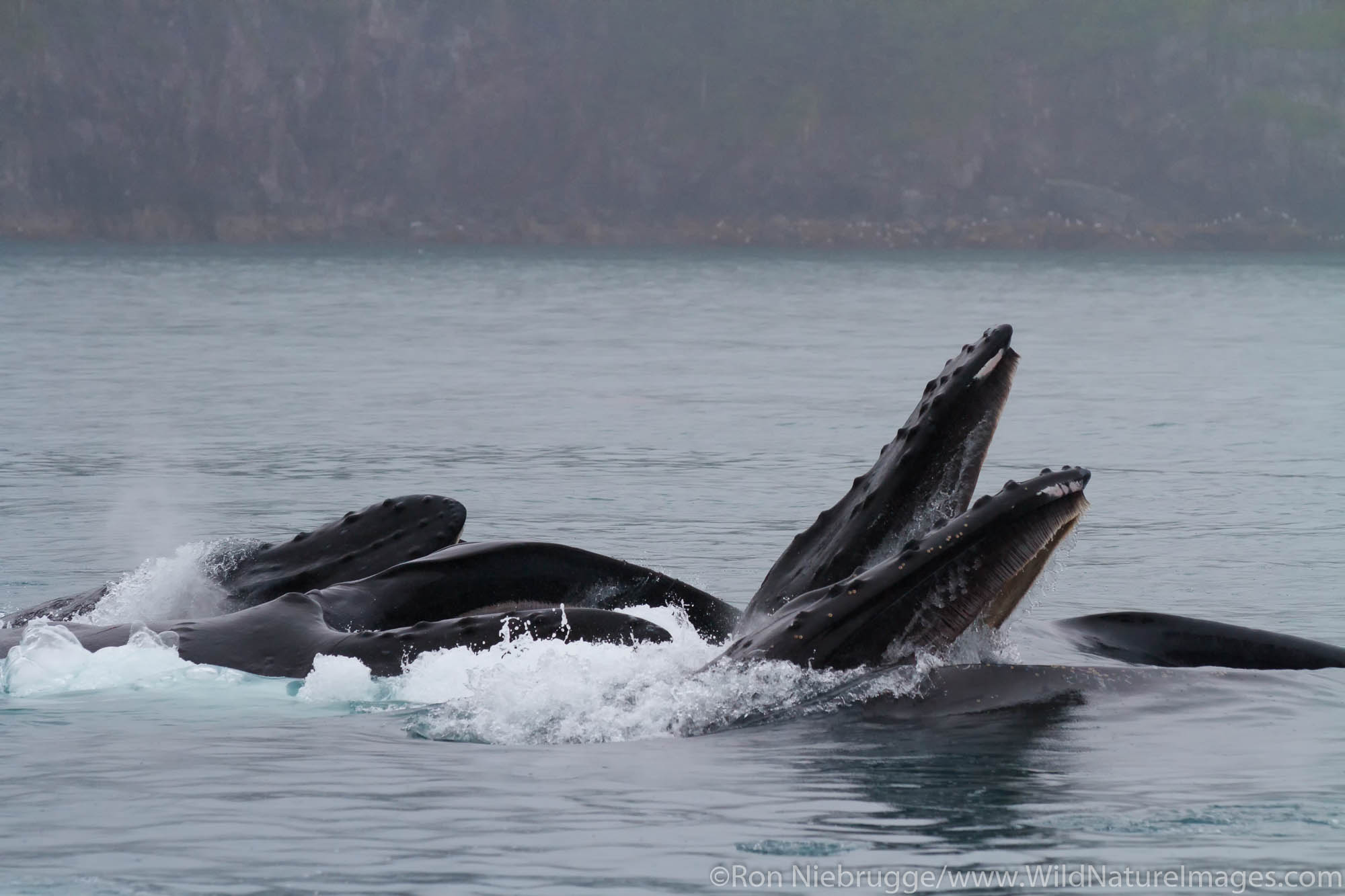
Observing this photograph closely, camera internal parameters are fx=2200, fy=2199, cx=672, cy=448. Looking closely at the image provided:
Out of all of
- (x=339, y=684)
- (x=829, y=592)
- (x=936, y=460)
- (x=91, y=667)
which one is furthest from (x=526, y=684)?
(x=91, y=667)

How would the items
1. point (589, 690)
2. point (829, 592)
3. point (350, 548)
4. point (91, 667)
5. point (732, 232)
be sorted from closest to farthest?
point (829, 592) < point (589, 690) < point (91, 667) < point (350, 548) < point (732, 232)

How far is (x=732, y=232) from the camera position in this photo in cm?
17250

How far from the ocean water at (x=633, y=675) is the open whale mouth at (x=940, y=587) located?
188 mm

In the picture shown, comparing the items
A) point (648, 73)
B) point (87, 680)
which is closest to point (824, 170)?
point (648, 73)

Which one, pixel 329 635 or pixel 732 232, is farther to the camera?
pixel 732 232

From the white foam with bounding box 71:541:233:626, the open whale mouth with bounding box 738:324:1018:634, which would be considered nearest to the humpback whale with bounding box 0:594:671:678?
the white foam with bounding box 71:541:233:626

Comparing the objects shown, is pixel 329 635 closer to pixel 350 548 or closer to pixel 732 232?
pixel 350 548

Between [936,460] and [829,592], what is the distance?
935mm

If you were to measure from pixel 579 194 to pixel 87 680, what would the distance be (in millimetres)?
164492

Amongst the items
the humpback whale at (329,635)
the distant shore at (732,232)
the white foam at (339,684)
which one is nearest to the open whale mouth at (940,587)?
the humpback whale at (329,635)

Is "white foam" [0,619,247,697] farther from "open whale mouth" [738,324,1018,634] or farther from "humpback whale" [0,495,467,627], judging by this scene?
"open whale mouth" [738,324,1018,634]

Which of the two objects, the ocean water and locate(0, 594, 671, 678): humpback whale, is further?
locate(0, 594, 671, 678): humpback whale

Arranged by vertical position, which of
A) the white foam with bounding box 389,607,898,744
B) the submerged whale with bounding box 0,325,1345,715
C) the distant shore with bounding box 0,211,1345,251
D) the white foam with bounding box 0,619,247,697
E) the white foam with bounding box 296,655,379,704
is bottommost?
the distant shore with bounding box 0,211,1345,251

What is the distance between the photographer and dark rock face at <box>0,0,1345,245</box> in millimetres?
169000
